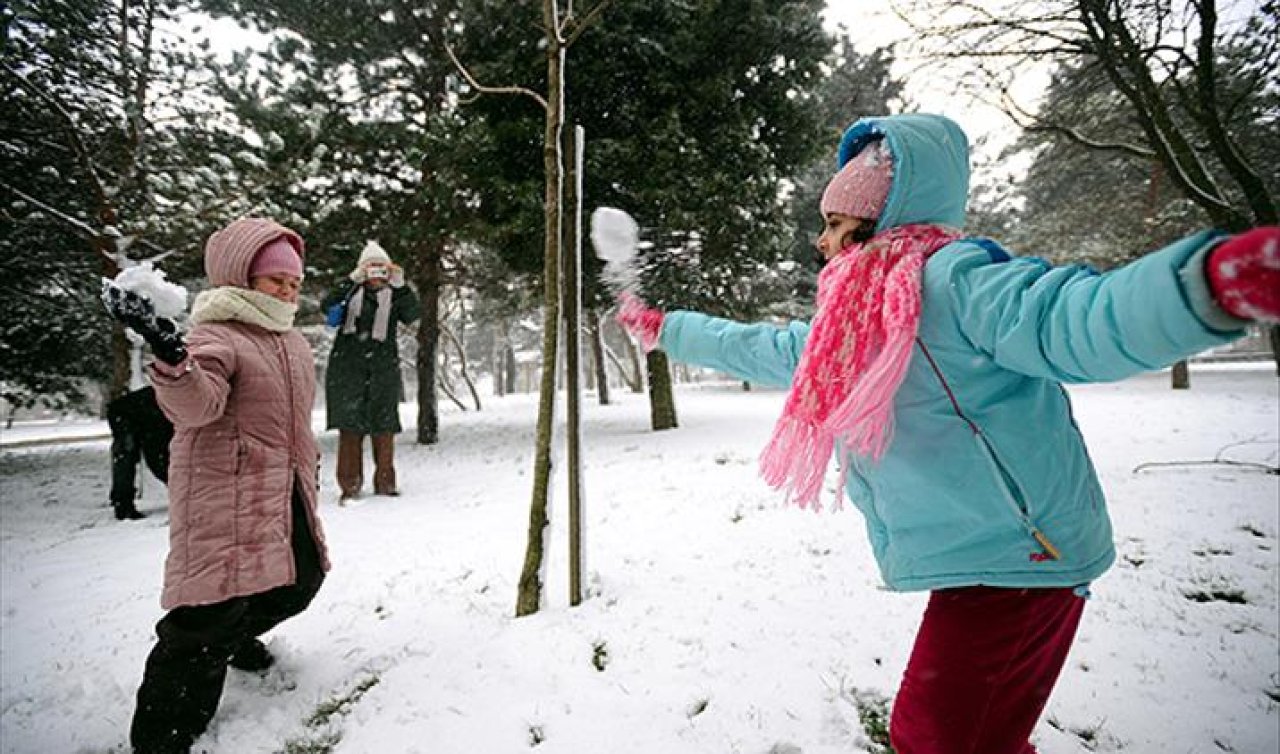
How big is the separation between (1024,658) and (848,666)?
1483 millimetres

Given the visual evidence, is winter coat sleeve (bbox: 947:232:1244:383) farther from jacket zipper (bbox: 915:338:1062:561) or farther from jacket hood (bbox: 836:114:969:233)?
jacket hood (bbox: 836:114:969:233)

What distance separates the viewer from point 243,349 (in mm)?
2219

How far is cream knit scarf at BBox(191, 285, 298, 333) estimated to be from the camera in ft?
7.36

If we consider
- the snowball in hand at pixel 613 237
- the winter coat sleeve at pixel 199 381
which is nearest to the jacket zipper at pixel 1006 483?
the snowball in hand at pixel 613 237

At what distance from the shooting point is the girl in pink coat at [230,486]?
2062 millimetres

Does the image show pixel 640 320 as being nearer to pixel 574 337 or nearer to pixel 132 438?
pixel 574 337

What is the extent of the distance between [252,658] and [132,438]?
14.8 feet

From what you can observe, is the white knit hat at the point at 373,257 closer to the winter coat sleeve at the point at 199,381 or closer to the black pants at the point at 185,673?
the winter coat sleeve at the point at 199,381

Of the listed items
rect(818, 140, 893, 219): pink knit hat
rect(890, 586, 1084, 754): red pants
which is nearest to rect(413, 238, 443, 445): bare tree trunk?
rect(818, 140, 893, 219): pink knit hat

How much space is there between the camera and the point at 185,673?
2.09 metres

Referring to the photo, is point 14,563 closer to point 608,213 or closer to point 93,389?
point 608,213

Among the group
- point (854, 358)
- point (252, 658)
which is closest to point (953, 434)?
point (854, 358)

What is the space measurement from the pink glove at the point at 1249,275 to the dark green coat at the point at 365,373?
6.27 metres

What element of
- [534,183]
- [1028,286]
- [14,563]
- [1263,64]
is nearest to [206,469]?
[1028,286]
